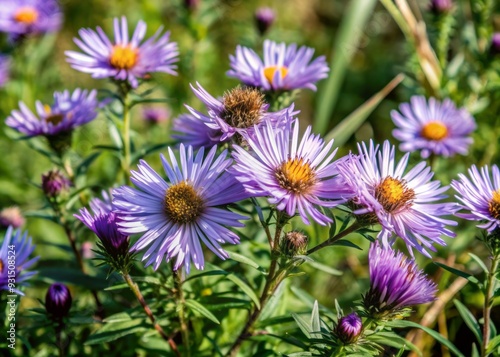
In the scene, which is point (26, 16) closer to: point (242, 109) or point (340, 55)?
point (340, 55)

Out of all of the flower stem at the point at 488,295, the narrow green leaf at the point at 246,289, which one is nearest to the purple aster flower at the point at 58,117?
the narrow green leaf at the point at 246,289

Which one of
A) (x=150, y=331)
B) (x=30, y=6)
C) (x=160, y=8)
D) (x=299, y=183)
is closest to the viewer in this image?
(x=299, y=183)

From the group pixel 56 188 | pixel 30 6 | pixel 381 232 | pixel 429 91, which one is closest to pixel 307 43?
pixel 429 91

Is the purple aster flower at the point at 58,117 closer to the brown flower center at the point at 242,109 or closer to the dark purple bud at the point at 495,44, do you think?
the brown flower center at the point at 242,109

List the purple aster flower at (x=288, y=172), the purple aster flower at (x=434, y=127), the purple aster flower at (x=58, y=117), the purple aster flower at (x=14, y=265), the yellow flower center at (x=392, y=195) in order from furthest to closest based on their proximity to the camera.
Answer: the purple aster flower at (x=434, y=127) < the purple aster flower at (x=58, y=117) < the purple aster flower at (x=14, y=265) < the yellow flower center at (x=392, y=195) < the purple aster flower at (x=288, y=172)

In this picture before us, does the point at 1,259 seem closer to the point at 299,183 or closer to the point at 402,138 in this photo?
the point at 299,183

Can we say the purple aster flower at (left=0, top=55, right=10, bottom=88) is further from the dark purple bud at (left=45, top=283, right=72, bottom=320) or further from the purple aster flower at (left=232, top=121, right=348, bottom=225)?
the purple aster flower at (left=232, top=121, right=348, bottom=225)
